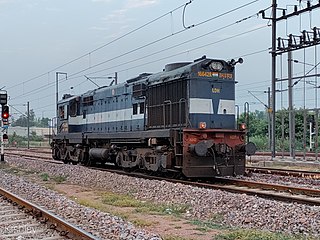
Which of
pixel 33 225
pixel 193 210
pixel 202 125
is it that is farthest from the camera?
pixel 202 125

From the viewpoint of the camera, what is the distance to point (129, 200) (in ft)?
36.9

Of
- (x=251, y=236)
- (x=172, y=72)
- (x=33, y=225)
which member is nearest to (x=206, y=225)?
(x=251, y=236)

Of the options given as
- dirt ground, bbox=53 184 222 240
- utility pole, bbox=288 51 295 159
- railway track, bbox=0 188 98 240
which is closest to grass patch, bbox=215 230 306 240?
dirt ground, bbox=53 184 222 240

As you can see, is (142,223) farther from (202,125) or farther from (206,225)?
(202,125)

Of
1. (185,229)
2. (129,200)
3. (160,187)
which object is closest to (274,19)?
(160,187)

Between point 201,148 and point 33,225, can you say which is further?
point 201,148

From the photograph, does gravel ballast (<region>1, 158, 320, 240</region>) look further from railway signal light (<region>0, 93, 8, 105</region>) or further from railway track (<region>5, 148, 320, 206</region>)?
railway signal light (<region>0, 93, 8, 105</region>)

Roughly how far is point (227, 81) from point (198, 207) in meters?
6.98

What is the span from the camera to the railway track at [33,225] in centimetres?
729

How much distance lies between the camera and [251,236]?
697 cm

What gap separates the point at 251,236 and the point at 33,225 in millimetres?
3942

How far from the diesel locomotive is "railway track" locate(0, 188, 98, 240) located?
593cm

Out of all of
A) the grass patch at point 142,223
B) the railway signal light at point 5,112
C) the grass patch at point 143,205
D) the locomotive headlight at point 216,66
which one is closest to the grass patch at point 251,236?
the grass patch at point 142,223

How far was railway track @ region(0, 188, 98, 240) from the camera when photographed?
729cm
